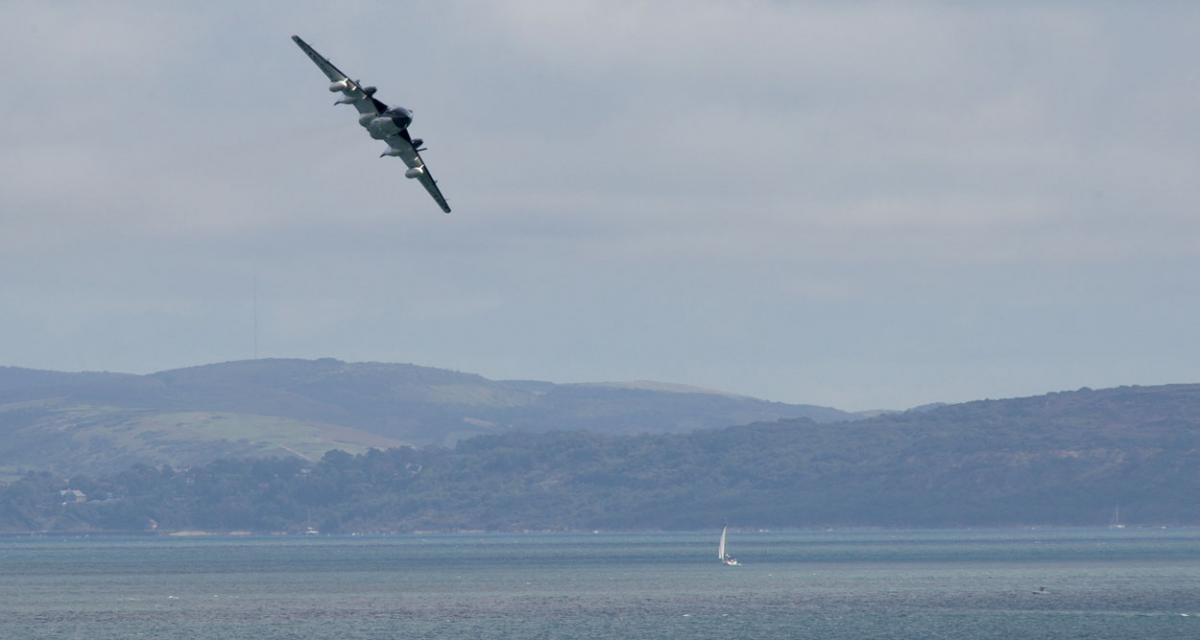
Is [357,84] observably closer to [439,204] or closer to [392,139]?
[392,139]

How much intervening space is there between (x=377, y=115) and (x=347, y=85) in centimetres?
314

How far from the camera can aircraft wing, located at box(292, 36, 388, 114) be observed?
12575 cm

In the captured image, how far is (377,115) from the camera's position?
12788cm

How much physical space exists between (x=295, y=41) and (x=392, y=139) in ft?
30.7

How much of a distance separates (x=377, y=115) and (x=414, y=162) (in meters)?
5.90

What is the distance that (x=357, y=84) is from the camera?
12562cm

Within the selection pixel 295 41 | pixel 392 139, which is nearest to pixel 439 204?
pixel 392 139

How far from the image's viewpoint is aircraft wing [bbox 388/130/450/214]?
427ft

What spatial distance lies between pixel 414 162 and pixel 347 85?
894 cm

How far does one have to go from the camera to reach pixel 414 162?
13275 cm

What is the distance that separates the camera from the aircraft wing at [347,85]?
413 feet

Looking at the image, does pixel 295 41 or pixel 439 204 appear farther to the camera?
pixel 439 204

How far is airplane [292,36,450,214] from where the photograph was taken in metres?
126

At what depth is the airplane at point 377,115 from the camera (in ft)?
413
